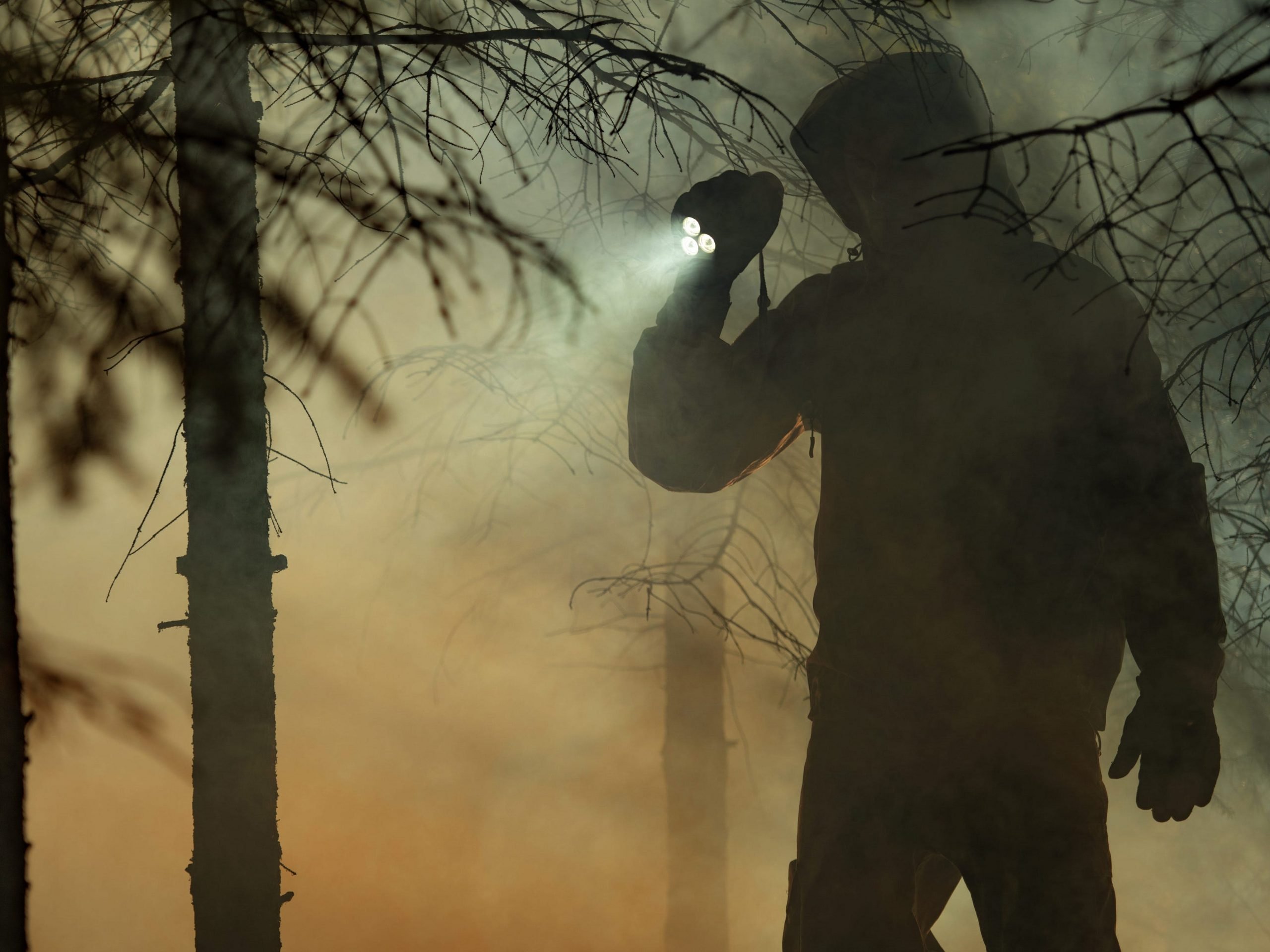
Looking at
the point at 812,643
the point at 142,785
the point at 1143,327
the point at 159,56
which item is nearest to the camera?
the point at 1143,327

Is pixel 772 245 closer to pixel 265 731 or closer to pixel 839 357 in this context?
pixel 839 357

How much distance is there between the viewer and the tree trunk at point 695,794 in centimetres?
140

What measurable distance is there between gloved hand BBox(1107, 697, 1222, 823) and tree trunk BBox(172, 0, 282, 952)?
32.8 inches

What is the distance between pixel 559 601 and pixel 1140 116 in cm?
91

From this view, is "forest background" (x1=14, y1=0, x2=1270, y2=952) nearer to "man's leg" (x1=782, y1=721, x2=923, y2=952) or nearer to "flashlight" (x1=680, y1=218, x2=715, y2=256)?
"flashlight" (x1=680, y1=218, x2=715, y2=256)

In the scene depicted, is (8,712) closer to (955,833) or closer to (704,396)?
(704,396)

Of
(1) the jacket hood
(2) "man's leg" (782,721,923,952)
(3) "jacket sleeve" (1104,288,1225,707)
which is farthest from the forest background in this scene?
(2) "man's leg" (782,721,923,952)

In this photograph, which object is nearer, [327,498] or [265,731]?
[265,731]

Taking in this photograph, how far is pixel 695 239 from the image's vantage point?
3.35 ft

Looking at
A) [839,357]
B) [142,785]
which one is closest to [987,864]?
[839,357]

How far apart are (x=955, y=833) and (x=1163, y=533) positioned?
343 mm

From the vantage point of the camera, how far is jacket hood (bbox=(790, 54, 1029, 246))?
0.93 metres

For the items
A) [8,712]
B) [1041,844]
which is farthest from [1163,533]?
[8,712]

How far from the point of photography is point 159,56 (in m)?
1.01
